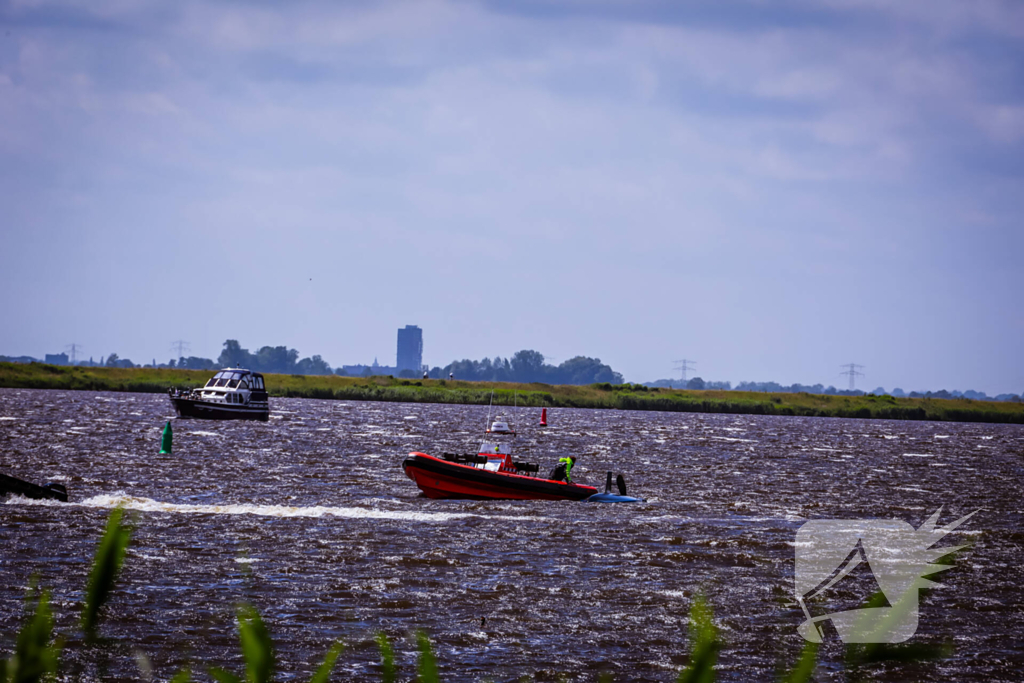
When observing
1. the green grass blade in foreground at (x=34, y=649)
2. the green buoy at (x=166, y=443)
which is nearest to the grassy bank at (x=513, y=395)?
the green buoy at (x=166, y=443)

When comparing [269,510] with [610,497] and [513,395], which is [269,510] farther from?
[513,395]

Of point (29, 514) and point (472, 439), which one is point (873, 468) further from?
point (29, 514)

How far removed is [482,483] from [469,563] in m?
11.1

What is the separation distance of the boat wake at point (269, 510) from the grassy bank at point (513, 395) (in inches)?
4826

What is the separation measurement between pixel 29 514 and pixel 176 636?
13.8 metres

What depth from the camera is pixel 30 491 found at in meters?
30.6

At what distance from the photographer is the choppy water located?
1673cm

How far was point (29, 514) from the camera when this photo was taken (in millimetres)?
27672

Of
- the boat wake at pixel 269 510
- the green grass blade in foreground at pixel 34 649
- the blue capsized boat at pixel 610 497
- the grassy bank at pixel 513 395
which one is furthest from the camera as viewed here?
the grassy bank at pixel 513 395

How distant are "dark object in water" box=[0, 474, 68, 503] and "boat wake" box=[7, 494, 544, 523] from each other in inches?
13.3

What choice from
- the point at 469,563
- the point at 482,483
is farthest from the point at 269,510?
the point at 469,563

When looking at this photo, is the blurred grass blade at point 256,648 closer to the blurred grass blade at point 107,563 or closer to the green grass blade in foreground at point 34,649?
the blurred grass blade at point 107,563

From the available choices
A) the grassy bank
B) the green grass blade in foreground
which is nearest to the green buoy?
the green grass blade in foreground

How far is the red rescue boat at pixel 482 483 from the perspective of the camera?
114 ft
